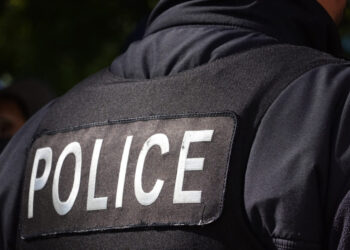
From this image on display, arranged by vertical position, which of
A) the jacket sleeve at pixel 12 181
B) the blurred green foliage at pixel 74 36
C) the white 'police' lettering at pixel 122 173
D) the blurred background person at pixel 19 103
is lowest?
the blurred green foliage at pixel 74 36

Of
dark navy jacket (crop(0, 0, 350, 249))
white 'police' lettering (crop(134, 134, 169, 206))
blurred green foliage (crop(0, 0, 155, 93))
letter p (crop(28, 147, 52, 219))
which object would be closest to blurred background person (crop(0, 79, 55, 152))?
blurred green foliage (crop(0, 0, 155, 93))

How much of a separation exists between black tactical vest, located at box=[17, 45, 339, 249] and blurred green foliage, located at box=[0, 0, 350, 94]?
3.43m

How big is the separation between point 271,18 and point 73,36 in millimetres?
3667

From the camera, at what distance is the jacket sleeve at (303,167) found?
5.30ft

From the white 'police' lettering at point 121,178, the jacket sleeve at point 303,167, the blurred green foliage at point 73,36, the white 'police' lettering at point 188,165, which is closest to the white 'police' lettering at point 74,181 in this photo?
the white 'police' lettering at point 121,178

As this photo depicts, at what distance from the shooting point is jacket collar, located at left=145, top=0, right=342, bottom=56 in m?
1.85

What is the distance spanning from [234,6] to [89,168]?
16.8 inches

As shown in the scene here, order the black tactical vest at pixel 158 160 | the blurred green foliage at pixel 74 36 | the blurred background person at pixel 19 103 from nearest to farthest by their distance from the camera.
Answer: the black tactical vest at pixel 158 160
the blurred background person at pixel 19 103
the blurred green foliage at pixel 74 36

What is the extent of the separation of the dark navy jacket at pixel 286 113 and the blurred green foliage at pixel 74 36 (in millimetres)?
3457

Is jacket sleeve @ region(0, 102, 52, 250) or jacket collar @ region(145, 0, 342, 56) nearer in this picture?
jacket collar @ region(145, 0, 342, 56)

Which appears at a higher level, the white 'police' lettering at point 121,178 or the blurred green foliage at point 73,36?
the white 'police' lettering at point 121,178

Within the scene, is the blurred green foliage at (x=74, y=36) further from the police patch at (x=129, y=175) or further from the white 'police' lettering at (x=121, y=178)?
the white 'police' lettering at (x=121, y=178)

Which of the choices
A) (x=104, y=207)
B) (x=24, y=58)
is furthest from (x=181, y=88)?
(x=24, y=58)

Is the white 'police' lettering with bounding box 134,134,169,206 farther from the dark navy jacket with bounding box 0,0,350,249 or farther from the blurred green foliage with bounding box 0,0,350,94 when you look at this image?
the blurred green foliage with bounding box 0,0,350,94
